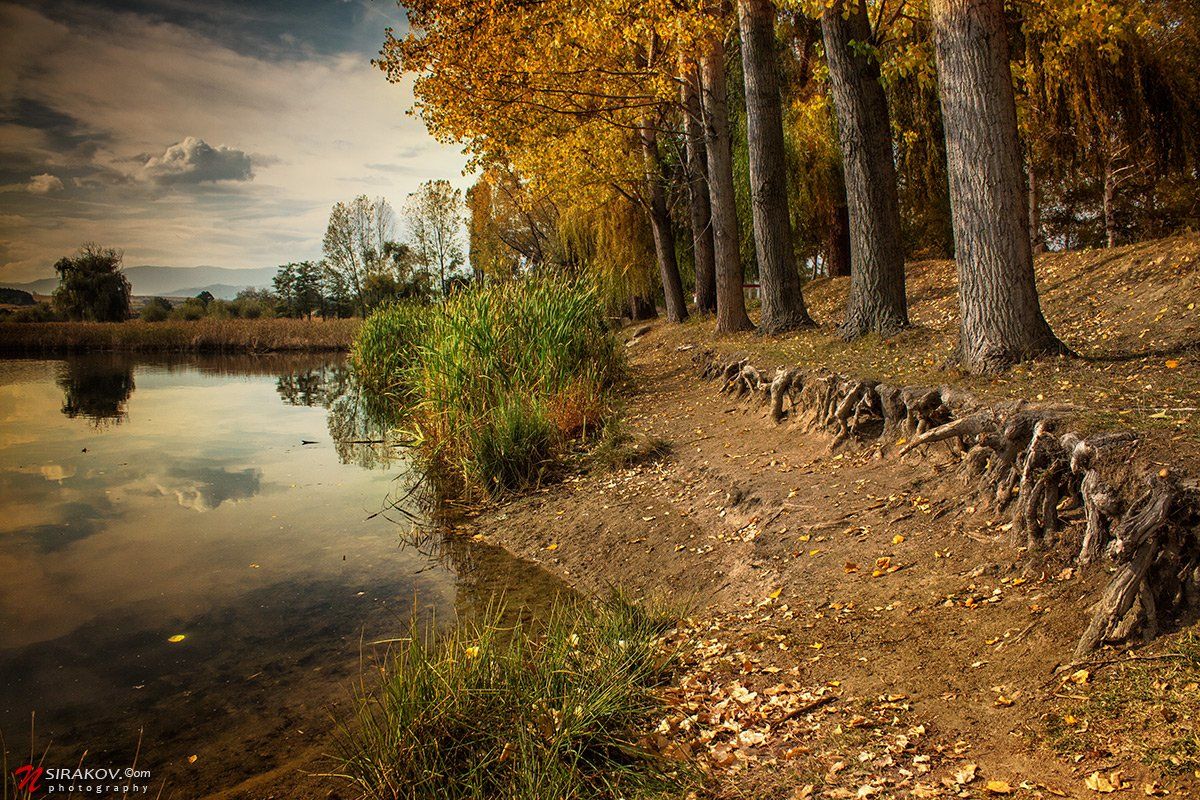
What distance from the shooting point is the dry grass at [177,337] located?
33562 mm

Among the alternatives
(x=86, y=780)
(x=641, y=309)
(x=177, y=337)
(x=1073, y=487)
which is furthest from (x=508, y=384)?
(x=177, y=337)

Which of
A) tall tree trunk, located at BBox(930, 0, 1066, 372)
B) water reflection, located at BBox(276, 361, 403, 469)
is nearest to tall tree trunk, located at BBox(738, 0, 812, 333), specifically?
tall tree trunk, located at BBox(930, 0, 1066, 372)

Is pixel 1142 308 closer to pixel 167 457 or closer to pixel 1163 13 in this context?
pixel 1163 13

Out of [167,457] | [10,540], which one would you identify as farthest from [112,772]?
[167,457]

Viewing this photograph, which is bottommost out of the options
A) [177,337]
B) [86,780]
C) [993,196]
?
[86,780]

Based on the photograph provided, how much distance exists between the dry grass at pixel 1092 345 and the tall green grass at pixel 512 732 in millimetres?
2666

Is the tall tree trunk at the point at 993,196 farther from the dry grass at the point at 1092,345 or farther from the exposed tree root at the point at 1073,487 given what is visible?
the exposed tree root at the point at 1073,487

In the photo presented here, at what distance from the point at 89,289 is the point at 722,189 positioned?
138 ft

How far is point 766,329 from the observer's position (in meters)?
10.9

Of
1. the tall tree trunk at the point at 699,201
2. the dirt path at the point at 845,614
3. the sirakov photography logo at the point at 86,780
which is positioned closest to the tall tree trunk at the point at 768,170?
the tall tree trunk at the point at 699,201

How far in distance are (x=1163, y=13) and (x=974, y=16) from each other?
35.8 feet

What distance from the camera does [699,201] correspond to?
14.5 metres

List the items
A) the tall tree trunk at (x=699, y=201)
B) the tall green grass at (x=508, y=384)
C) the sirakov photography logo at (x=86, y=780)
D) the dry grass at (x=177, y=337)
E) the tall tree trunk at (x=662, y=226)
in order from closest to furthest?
the sirakov photography logo at (x=86, y=780), the tall green grass at (x=508, y=384), the tall tree trunk at (x=699, y=201), the tall tree trunk at (x=662, y=226), the dry grass at (x=177, y=337)

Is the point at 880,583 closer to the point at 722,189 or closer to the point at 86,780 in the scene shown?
the point at 86,780
